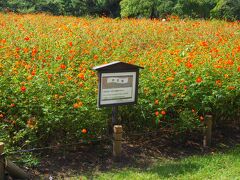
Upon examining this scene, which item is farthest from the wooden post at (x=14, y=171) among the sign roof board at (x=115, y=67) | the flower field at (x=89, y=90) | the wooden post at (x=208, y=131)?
the wooden post at (x=208, y=131)

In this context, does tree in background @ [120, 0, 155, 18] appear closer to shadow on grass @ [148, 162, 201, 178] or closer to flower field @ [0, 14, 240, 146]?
flower field @ [0, 14, 240, 146]

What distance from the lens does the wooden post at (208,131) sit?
526 cm

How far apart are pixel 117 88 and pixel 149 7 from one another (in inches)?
488

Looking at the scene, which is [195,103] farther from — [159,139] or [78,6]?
[78,6]

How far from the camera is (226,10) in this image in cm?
1800

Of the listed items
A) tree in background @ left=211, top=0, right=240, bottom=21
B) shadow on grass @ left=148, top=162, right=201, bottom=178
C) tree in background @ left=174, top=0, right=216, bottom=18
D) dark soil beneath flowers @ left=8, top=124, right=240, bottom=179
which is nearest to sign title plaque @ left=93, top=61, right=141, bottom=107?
dark soil beneath flowers @ left=8, top=124, right=240, bottom=179

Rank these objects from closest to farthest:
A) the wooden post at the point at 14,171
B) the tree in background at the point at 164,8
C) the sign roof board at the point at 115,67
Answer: the wooden post at the point at 14,171
the sign roof board at the point at 115,67
the tree in background at the point at 164,8

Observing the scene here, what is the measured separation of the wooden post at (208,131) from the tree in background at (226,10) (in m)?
12.9

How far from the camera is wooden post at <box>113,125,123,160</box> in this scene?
459 centimetres

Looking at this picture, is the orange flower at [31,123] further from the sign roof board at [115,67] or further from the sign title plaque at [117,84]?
the sign roof board at [115,67]

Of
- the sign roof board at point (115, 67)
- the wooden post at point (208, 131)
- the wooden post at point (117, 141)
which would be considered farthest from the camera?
the wooden post at point (208, 131)

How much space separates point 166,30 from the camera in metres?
9.94

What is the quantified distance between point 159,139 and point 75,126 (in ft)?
4.22

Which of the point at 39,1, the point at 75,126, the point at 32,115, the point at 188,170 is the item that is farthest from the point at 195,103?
the point at 39,1
